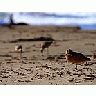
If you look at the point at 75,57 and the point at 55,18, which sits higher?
the point at 55,18

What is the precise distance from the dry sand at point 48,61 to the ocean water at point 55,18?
2.1 inches

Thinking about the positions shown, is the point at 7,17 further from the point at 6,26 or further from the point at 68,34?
the point at 68,34

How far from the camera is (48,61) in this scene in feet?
9.86

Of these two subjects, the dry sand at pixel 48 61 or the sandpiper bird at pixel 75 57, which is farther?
the sandpiper bird at pixel 75 57

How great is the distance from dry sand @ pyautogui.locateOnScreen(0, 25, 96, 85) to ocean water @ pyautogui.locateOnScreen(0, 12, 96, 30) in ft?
0.17

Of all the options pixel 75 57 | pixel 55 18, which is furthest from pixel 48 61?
pixel 55 18

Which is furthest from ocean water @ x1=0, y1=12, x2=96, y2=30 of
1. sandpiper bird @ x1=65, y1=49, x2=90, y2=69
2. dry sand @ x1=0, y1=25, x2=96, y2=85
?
sandpiper bird @ x1=65, y1=49, x2=90, y2=69

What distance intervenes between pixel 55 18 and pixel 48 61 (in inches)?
19.7

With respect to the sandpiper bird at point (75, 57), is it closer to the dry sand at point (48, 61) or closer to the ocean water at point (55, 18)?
the dry sand at point (48, 61)

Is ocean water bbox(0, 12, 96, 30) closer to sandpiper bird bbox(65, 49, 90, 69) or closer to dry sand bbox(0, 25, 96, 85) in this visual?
dry sand bbox(0, 25, 96, 85)

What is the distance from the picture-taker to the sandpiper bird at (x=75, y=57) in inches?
111

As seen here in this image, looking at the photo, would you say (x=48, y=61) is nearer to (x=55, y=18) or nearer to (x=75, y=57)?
(x=75, y=57)

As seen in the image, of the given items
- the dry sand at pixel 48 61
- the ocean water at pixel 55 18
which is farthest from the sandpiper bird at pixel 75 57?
the ocean water at pixel 55 18
